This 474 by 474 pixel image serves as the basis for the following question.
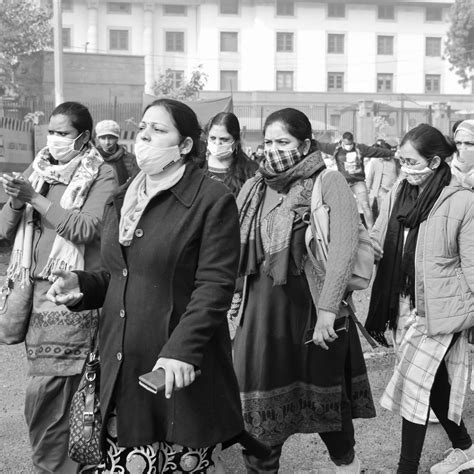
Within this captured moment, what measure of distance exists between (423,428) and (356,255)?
Answer: 1013 mm

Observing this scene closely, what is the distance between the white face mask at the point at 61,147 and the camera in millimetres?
4043

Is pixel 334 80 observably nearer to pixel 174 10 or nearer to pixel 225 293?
pixel 174 10

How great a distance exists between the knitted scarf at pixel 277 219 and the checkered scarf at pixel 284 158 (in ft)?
0.10

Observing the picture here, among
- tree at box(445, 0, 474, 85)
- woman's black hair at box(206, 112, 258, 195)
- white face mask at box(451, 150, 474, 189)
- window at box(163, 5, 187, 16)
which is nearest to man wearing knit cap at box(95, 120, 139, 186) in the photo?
woman's black hair at box(206, 112, 258, 195)

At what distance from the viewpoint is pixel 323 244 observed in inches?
148

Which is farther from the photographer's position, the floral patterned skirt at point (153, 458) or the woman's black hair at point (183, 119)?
the woman's black hair at point (183, 119)

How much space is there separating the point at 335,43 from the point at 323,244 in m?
67.5

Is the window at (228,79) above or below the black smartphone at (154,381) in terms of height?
above

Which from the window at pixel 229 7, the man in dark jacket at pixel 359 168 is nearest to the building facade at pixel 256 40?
the window at pixel 229 7

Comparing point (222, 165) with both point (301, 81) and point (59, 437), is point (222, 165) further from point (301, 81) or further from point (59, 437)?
point (301, 81)

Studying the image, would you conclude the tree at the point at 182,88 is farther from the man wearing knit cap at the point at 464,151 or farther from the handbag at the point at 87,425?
the handbag at the point at 87,425

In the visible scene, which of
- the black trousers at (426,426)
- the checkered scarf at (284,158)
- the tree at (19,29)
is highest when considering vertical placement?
the tree at (19,29)

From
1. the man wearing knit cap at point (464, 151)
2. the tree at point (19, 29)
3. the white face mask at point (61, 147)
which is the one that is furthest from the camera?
the tree at point (19, 29)

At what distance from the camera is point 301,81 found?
67688 millimetres
